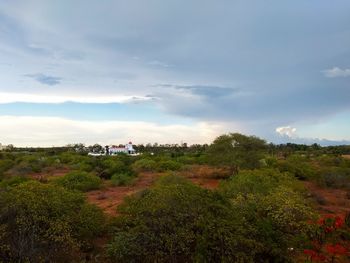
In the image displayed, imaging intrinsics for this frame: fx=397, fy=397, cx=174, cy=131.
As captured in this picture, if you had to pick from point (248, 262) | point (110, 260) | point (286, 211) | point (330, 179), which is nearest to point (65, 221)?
point (110, 260)

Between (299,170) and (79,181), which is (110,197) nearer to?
(79,181)

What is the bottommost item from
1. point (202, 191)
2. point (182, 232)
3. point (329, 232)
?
point (329, 232)

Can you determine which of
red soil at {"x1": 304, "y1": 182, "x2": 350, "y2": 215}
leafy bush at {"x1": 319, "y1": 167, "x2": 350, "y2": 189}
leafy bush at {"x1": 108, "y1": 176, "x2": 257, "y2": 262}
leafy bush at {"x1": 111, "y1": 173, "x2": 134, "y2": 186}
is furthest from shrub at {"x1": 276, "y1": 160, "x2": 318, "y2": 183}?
leafy bush at {"x1": 108, "y1": 176, "x2": 257, "y2": 262}

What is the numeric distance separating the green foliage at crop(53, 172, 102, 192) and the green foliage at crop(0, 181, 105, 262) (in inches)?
609

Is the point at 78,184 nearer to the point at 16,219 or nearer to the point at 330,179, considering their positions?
the point at 16,219

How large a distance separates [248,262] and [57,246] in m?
5.11

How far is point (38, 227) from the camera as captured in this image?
10562 mm

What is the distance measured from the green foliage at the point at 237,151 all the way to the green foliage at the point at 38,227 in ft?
80.7

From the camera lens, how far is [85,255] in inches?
470

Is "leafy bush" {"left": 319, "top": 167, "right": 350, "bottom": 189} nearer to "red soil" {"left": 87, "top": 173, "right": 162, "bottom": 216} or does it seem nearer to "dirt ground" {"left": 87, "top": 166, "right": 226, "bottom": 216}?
"dirt ground" {"left": 87, "top": 166, "right": 226, "bottom": 216}

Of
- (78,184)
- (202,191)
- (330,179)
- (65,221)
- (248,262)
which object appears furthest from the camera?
(330,179)

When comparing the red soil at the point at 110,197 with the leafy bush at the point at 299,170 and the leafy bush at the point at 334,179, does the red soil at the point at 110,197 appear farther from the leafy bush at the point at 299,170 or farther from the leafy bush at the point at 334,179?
the leafy bush at the point at 334,179

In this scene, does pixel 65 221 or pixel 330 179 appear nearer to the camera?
pixel 65 221

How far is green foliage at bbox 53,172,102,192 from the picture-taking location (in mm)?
27908
